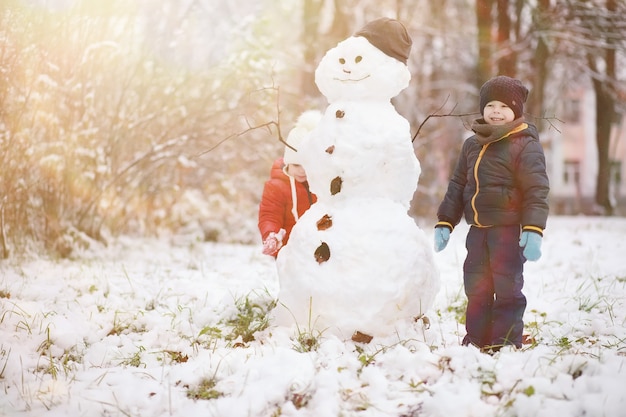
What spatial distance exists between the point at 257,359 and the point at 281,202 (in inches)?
50.0

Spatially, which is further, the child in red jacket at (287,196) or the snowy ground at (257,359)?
the child in red jacket at (287,196)

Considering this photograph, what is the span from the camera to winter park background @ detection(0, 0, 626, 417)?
242 cm

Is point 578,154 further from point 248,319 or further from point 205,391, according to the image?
point 205,391

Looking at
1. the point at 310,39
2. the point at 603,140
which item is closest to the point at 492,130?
the point at 310,39

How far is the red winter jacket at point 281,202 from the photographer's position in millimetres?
3670

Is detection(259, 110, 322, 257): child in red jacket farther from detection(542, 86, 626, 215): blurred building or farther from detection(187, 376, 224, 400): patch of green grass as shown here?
detection(542, 86, 626, 215): blurred building

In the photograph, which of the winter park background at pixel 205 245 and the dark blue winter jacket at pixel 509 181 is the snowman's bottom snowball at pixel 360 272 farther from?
the dark blue winter jacket at pixel 509 181

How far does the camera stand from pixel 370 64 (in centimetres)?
310

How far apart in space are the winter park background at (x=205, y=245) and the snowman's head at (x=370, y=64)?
31cm

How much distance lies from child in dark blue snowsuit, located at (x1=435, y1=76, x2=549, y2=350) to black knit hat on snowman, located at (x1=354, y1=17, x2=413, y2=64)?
0.54 m

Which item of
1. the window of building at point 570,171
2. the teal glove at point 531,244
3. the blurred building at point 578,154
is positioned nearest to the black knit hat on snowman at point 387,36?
the teal glove at point 531,244

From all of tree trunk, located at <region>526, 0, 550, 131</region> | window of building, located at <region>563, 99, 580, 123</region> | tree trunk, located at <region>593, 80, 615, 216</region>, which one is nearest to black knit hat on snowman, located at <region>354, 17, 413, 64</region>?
tree trunk, located at <region>526, 0, 550, 131</region>

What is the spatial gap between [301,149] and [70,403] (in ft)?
5.73

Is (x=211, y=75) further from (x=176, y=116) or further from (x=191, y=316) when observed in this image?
(x=191, y=316)
